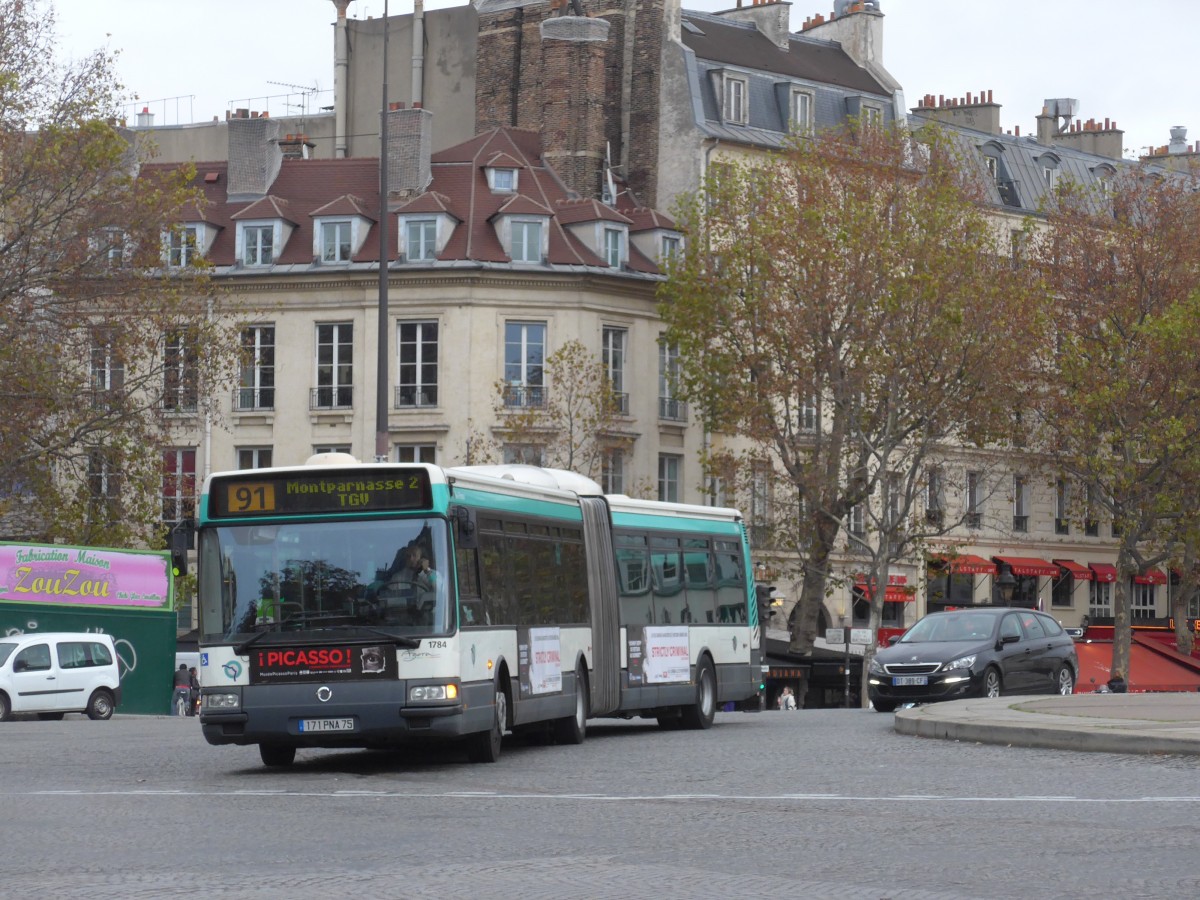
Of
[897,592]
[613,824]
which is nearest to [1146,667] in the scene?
[897,592]

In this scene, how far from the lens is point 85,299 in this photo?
132 ft

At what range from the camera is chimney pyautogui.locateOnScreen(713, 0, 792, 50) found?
6744cm

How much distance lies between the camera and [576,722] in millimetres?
22719

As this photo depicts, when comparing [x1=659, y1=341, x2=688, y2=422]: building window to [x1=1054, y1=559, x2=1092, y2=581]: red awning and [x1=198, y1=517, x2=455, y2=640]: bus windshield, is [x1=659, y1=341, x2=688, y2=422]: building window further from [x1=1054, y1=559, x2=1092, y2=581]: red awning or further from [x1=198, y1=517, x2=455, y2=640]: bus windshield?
[x1=198, y1=517, x2=455, y2=640]: bus windshield

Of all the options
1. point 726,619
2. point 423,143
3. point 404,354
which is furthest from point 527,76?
point 726,619

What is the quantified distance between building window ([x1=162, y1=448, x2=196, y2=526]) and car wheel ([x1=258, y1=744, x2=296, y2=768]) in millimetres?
33566

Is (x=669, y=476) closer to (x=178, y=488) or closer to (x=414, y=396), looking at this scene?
(x=414, y=396)

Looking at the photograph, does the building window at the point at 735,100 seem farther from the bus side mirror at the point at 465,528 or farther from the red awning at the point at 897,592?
the bus side mirror at the point at 465,528

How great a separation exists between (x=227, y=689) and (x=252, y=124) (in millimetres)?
45176

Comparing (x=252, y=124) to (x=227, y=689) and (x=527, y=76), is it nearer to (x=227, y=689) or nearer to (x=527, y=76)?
(x=527, y=76)

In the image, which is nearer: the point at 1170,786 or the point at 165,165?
the point at 1170,786

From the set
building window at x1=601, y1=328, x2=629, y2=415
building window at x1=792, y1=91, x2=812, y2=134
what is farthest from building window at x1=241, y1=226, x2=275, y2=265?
building window at x1=792, y1=91, x2=812, y2=134

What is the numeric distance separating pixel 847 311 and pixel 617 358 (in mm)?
9667

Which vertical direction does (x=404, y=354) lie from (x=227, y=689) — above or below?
above
